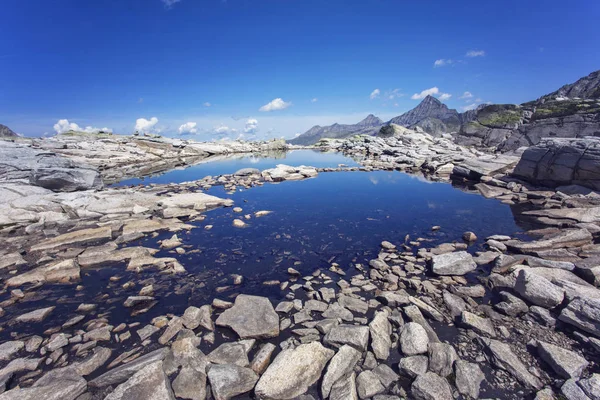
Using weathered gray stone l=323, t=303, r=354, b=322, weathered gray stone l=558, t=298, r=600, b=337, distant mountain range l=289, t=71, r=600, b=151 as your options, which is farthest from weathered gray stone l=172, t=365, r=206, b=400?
distant mountain range l=289, t=71, r=600, b=151

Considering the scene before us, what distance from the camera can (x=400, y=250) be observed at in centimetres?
1423

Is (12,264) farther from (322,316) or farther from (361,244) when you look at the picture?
(361,244)

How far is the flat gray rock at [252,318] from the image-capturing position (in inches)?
317

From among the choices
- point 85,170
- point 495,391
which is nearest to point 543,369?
point 495,391

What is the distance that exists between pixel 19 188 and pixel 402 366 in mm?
30458

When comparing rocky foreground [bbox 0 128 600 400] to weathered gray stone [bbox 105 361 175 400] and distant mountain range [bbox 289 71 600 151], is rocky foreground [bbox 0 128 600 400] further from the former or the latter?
distant mountain range [bbox 289 71 600 151]

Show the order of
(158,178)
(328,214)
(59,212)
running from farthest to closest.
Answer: (158,178) < (328,214) < (59,212)

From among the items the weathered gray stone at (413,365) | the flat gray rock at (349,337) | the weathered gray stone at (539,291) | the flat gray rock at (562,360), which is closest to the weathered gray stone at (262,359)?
the flat gray rock at (349,337)

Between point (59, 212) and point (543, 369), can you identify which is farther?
point (59, 212)

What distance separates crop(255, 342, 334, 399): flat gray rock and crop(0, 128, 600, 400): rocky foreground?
0.09ft

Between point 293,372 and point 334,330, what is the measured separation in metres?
1.86

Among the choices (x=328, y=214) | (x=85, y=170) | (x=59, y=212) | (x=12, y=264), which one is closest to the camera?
(x=12, y=264)

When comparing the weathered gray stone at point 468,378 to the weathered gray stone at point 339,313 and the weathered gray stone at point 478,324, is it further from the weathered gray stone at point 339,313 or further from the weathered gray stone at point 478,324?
the weathered gray stone at point 339,313

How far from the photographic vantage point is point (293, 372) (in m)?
6.33
